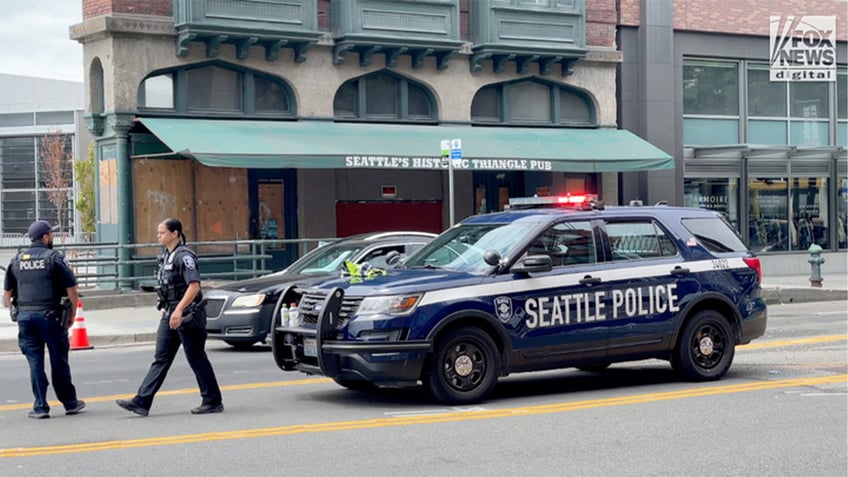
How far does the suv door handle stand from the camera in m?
11.1

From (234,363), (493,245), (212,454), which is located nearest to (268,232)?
(234,363)

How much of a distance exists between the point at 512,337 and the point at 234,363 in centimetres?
483

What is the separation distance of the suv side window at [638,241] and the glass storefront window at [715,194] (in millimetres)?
19810

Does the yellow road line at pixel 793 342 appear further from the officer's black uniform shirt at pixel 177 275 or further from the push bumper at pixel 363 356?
the officer's black uniform shirt at pixel 177 275

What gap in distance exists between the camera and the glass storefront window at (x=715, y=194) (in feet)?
101

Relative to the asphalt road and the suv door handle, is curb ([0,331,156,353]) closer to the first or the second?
the asphalt road

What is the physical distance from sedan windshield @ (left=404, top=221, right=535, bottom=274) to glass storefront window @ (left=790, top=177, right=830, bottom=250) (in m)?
22.8

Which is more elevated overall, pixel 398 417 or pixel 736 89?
pixel 736 89

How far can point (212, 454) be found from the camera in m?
8.09

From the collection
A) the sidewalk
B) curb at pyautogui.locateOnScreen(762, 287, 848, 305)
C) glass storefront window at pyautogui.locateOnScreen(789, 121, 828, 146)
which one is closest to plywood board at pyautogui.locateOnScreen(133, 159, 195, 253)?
the sidewalk

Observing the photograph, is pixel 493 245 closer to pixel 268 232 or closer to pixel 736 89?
pixel 268 232

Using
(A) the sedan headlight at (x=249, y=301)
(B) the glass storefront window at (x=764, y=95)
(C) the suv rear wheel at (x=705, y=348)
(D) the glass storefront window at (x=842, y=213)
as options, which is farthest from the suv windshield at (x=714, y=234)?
(D) the glass storefront window at (x=842, y=213)

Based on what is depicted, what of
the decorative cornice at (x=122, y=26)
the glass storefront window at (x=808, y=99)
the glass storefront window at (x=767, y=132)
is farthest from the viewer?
the glass storefront window at (x=808, y=99)

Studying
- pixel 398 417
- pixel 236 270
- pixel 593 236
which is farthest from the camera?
pixel 236 270
